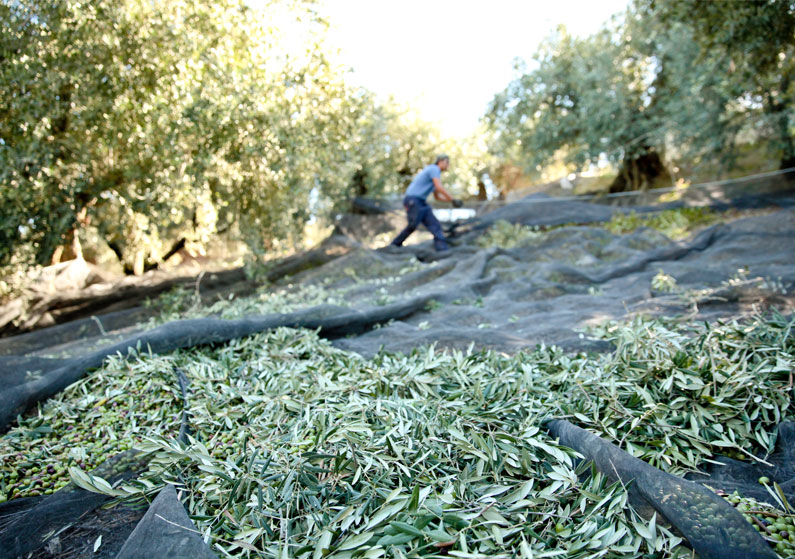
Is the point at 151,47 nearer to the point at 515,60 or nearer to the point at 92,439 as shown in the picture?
the point at 92,439

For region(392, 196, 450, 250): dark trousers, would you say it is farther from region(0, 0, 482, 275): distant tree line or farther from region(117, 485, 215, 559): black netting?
region(117, 485, 215, 559): black netting

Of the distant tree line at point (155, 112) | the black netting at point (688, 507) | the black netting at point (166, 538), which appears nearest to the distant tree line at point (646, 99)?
the distant tree line at point (155, 112)

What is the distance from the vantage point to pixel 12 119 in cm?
567

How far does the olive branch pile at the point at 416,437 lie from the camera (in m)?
1.73

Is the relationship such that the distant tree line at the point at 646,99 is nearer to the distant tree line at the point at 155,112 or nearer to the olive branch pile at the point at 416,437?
the distant tree line at the point at 155,112

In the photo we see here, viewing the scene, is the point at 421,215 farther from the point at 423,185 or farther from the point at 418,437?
the point at 418,437

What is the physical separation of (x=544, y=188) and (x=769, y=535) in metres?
17.7

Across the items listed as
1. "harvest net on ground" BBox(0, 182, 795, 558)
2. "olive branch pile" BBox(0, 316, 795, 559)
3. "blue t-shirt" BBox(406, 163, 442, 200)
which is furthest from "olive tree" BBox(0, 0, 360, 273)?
"olive branch pile" BBox(0, 316, 795, 559)

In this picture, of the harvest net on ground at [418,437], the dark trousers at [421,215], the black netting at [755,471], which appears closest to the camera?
the harvest net on ground at [418,437]

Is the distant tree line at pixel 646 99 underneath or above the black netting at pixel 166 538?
above

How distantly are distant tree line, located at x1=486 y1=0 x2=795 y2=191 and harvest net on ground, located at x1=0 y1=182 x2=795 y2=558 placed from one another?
5289 millimetres

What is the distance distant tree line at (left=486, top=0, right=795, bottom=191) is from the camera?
786 cm

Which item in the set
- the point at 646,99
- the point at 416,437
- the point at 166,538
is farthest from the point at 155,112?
the point at 646,99

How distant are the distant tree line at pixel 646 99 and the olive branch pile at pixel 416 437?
20.1 ft
